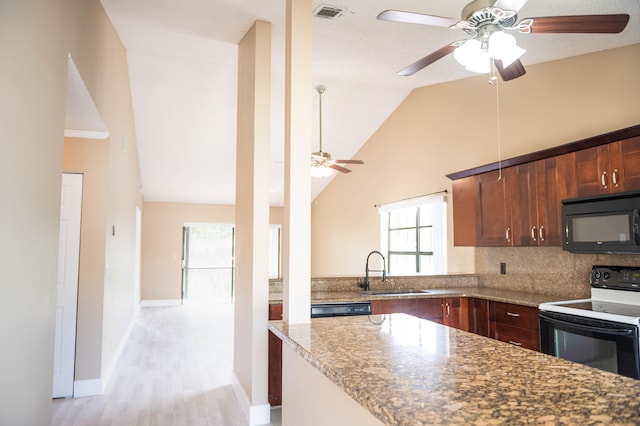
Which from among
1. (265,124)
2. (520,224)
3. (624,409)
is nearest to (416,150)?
(520,224)

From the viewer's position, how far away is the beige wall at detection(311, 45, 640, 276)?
3.31 meters

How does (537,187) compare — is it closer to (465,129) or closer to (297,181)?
(465,129)

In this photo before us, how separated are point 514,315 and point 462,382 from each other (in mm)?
2482

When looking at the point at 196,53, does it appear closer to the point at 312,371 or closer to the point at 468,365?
the point at 312,371

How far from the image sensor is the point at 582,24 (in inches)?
79.3

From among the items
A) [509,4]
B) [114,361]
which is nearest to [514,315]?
[509,4]

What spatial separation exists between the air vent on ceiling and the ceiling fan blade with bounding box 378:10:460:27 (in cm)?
83

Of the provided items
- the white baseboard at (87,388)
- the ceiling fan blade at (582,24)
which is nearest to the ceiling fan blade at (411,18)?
the ceiling fan blade at (582,24)

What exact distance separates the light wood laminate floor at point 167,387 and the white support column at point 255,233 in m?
0.28

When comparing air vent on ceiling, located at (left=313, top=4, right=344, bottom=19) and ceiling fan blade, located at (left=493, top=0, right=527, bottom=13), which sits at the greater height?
air vent on ceiling, located at (left=313, top=4, right=344, bottom=19)

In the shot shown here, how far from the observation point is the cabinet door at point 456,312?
378cm

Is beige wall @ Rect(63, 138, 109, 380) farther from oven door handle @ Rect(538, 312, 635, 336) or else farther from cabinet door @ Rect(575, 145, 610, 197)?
cabinet door @ Rect(575, 145, 610, 197)

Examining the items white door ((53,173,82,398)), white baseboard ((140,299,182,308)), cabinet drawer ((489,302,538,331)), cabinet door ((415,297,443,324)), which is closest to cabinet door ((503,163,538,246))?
cabinet drawer ((489,302,538,331))

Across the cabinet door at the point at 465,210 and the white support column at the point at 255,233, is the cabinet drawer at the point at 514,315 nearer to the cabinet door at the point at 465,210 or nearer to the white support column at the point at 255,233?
the cabinet door at the point at 465,210
